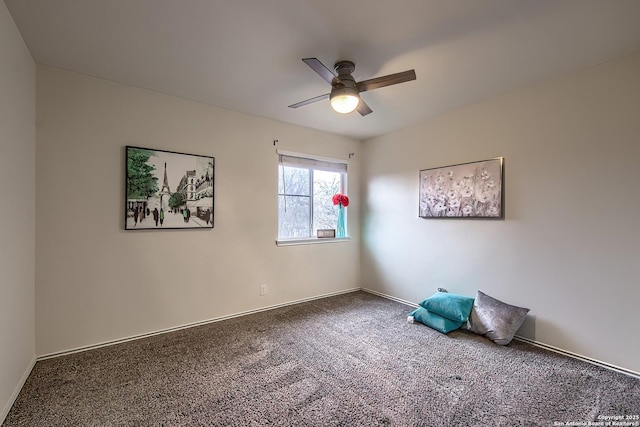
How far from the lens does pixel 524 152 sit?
271 centimetres

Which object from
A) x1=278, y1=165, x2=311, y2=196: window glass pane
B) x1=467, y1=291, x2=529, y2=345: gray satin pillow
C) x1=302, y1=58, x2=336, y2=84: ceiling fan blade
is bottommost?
x1=467, y1=291, x2=529, y2=345: gray satin pillow

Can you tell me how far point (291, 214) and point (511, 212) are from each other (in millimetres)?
2560

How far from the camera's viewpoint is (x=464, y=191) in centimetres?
315

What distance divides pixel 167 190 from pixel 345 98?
199 centimetres

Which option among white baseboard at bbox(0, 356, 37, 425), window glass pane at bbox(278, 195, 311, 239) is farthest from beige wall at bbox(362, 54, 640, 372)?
white baseboard at bbox(0, 356, 37, 425)

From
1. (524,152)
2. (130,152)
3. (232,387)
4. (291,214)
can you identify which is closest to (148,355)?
(232,387)

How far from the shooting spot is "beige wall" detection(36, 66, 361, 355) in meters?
2.35

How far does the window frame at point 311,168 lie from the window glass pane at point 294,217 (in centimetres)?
4

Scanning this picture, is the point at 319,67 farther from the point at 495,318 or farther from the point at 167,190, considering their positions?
the point at 495,318

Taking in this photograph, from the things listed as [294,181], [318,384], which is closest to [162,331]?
[318,384]

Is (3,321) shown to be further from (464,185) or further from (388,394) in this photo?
(464,185)

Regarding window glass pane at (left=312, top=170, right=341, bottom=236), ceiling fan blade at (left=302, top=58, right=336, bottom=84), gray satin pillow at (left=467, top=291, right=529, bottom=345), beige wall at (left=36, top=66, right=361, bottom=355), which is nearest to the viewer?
ceiling fan blade at (left=302, top=58, right=336, bottom=84)

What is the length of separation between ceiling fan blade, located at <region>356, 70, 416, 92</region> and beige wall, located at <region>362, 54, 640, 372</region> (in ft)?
4.85

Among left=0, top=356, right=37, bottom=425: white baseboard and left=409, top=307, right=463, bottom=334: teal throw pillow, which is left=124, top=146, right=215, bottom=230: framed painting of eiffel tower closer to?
left=0, top=356, right=37, bottom=425: white baseboard
